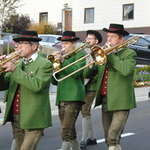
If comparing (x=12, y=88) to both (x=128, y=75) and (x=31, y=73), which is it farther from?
(x=128, y=75)

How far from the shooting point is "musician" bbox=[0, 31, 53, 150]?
208 inches

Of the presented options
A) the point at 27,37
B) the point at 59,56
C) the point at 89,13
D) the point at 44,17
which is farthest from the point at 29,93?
the point at 44,17

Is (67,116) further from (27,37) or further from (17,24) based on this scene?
(17,24)

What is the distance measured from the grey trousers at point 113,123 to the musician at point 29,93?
3.48 ft

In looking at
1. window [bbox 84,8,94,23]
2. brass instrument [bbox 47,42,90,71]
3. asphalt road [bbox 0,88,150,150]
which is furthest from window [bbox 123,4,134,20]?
brass instrument [bbox 47,42,90,71]

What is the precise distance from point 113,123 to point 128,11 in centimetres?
3152

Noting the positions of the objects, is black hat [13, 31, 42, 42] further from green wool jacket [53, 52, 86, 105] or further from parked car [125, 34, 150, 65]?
parked car [125, 34, 150, 65]

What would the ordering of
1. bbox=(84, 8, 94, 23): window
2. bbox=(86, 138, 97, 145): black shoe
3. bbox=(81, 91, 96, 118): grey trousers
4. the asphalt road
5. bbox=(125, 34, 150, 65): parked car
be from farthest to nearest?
bbox=(84, 8, 94, 23): window, bbox=(125, 34, 150, 65): parked car, bbox=(86, 138, 97, 145): black shoe, the asphalt road, bbox=(81, 91, 96, 118): grey trousers

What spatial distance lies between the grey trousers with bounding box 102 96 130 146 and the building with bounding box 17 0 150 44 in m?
29.6

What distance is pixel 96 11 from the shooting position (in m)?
38.9

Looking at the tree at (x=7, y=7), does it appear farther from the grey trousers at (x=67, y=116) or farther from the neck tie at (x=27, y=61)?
the neck tie at (x=27, y=61)

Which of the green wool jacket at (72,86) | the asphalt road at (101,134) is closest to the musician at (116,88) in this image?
the green wool jacket at (72,86)

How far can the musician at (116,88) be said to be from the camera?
6211mm

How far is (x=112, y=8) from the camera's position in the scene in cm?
3797
